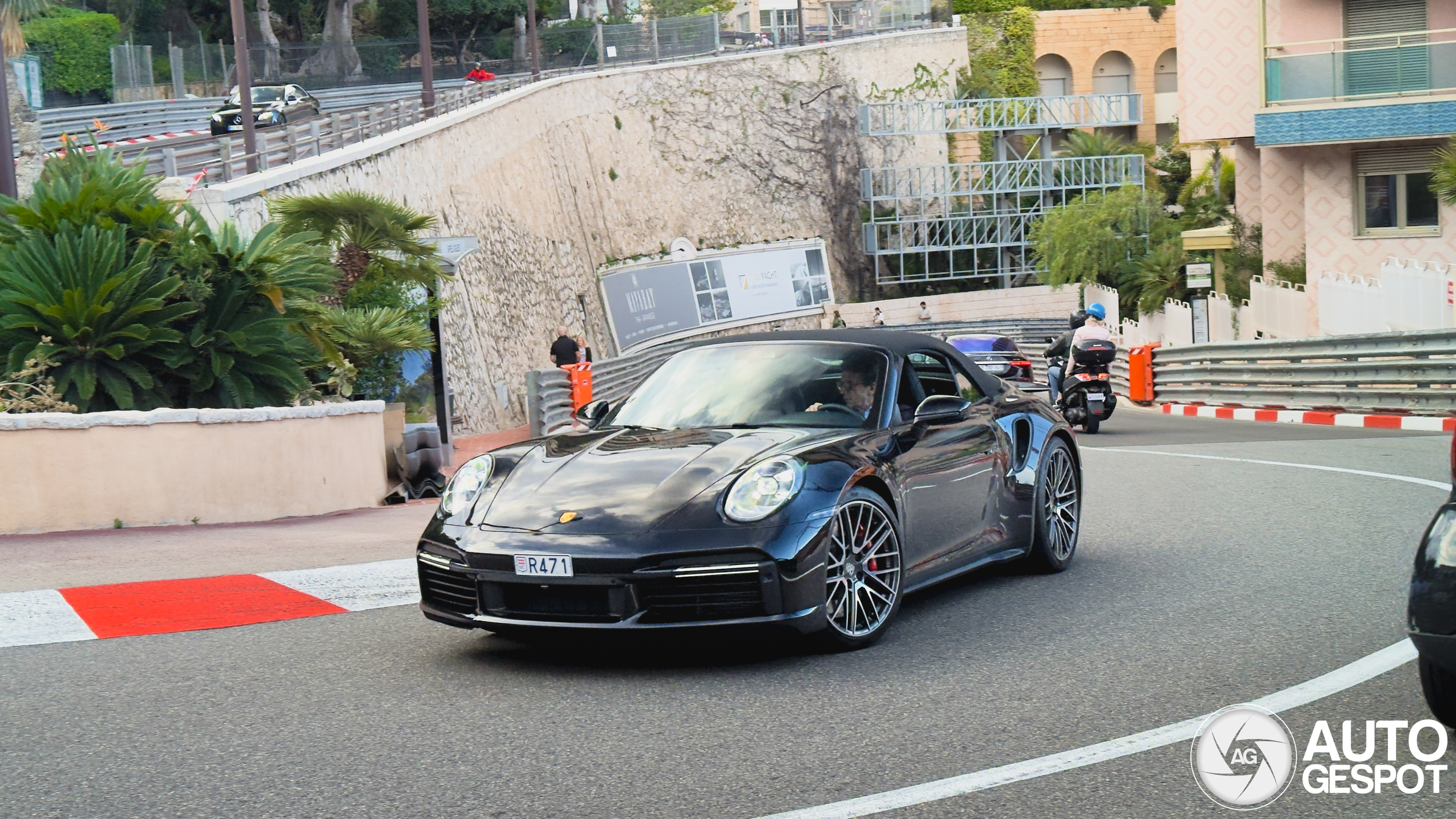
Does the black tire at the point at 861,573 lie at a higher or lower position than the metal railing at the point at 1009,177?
lower

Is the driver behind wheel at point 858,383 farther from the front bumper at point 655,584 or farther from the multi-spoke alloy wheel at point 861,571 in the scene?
the front bumper at point 655,584

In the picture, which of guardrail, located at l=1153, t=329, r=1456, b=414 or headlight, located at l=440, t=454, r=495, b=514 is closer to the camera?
headlight, located at l=440, t=454, r=495, b=514

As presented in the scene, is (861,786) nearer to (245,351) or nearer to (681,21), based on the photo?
(245,351)

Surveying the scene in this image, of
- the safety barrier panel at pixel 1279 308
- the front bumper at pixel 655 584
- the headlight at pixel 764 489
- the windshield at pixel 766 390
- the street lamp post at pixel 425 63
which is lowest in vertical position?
the safety barrier panel at pixel 1279 308

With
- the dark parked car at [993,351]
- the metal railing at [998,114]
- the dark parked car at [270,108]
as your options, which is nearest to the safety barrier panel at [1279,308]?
the dark parked car at [993,351]

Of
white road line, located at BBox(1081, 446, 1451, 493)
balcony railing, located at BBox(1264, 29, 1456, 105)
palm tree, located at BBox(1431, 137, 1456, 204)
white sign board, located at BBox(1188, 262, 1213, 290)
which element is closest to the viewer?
white road line, located at BBox(1081, 446, 1451, 493)

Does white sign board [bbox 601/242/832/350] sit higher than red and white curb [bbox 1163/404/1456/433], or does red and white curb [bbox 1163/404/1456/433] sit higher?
white sign board [bbox 601/242/832/350]

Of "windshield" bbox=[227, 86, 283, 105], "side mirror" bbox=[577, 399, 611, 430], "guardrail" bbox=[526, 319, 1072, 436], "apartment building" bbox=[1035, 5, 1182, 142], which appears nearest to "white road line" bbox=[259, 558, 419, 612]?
"side mirror" bbox=[577, 399, 611, 430]

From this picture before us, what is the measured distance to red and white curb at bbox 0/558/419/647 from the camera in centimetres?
718

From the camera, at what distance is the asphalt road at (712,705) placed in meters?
4.45

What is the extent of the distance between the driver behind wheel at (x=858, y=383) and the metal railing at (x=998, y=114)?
6345 centimetres

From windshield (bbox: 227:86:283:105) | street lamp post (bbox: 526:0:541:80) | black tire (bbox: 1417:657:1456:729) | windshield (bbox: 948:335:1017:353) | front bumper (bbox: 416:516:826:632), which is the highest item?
street lamp post (bbox: 526:0:541:80)

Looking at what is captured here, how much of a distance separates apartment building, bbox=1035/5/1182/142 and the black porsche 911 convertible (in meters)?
80.9

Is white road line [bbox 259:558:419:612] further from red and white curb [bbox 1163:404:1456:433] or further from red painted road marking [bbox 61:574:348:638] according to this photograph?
red and white curb [bbox 1163:404:1456:433]
